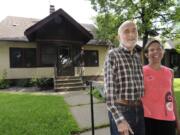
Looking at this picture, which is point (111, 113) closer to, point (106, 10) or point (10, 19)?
point (106, 10)

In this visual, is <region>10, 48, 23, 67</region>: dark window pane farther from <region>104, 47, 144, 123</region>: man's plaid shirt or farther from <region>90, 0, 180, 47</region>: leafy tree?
<region>104, 47, 144, 123</region>: man's plaid shirt

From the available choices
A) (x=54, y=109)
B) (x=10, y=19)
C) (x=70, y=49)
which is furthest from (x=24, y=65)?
(x=54, y=109)

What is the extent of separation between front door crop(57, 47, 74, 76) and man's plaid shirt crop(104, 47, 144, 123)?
586 inches

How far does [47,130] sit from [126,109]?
3.65 meters

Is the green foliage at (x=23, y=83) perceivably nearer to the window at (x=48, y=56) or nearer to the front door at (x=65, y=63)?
the window at (x=48, y=56)

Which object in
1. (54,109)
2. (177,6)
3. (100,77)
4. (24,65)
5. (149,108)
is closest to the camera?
(149,108)

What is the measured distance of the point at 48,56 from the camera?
1741 cm

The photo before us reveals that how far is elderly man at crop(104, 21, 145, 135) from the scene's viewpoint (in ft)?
7.72

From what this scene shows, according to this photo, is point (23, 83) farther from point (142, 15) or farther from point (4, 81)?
point (142, 15)

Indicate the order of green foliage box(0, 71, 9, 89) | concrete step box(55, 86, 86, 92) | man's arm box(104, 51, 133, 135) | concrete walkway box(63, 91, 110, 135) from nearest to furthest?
1. man's arm box(104, 51, 133, 135)
2. concrete walkway box(63, 91, 110, 135)
3. concrete step box(55, 86, 86, 92)
4. green foliage box(0, 71, 9, 89)

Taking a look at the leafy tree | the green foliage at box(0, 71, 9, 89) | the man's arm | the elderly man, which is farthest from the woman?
the green foliage at box(0, 71, 9, 89)

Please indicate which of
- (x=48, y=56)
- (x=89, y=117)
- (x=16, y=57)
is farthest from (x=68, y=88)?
(x=89, y=117)

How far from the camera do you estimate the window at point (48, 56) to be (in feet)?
56.3

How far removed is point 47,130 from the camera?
5.73m
